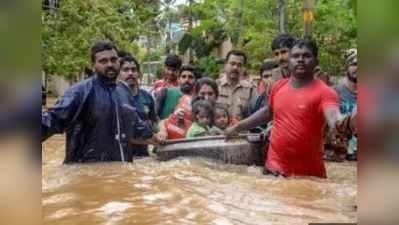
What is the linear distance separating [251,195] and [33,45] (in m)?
2.59

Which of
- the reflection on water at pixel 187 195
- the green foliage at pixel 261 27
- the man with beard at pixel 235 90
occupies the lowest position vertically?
the reflection on water at pixel 187 195

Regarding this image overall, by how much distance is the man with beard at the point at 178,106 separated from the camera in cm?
504

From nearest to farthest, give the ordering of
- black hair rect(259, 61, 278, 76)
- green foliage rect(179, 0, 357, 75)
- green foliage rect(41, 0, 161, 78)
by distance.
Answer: black hair rect(259, 61, 278, 76), green foliage rect(41, 0, 161, 78), green foliage rect(179, 0, 357, 75)

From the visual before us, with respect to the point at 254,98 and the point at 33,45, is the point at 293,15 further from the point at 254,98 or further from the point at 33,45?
the point at 33,45

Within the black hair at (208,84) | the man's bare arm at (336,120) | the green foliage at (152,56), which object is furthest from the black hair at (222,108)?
the green foliage at (152,56)

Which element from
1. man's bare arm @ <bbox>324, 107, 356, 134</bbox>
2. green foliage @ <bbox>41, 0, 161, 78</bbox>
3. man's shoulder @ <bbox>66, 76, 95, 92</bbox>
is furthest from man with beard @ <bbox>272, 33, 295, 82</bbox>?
green foliage @ <bbox>41, 0, 161, 78</bbox>

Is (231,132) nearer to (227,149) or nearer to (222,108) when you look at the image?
(227,149)

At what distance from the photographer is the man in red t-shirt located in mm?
3963

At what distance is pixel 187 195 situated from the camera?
3.16m

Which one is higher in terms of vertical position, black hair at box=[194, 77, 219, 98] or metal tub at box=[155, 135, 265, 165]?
black hair at box=[194, 77, 219, 98]

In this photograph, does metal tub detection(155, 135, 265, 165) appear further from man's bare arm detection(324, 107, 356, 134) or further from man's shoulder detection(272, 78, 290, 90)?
man's bare arm detection(324, 107, 356, 134)

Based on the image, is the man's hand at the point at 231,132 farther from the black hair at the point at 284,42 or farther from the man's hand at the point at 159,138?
the black hair at the point at 284,42

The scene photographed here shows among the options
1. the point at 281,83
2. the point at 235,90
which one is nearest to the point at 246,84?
the point at 235,90

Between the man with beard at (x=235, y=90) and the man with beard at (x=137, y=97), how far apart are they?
584 millimetres
